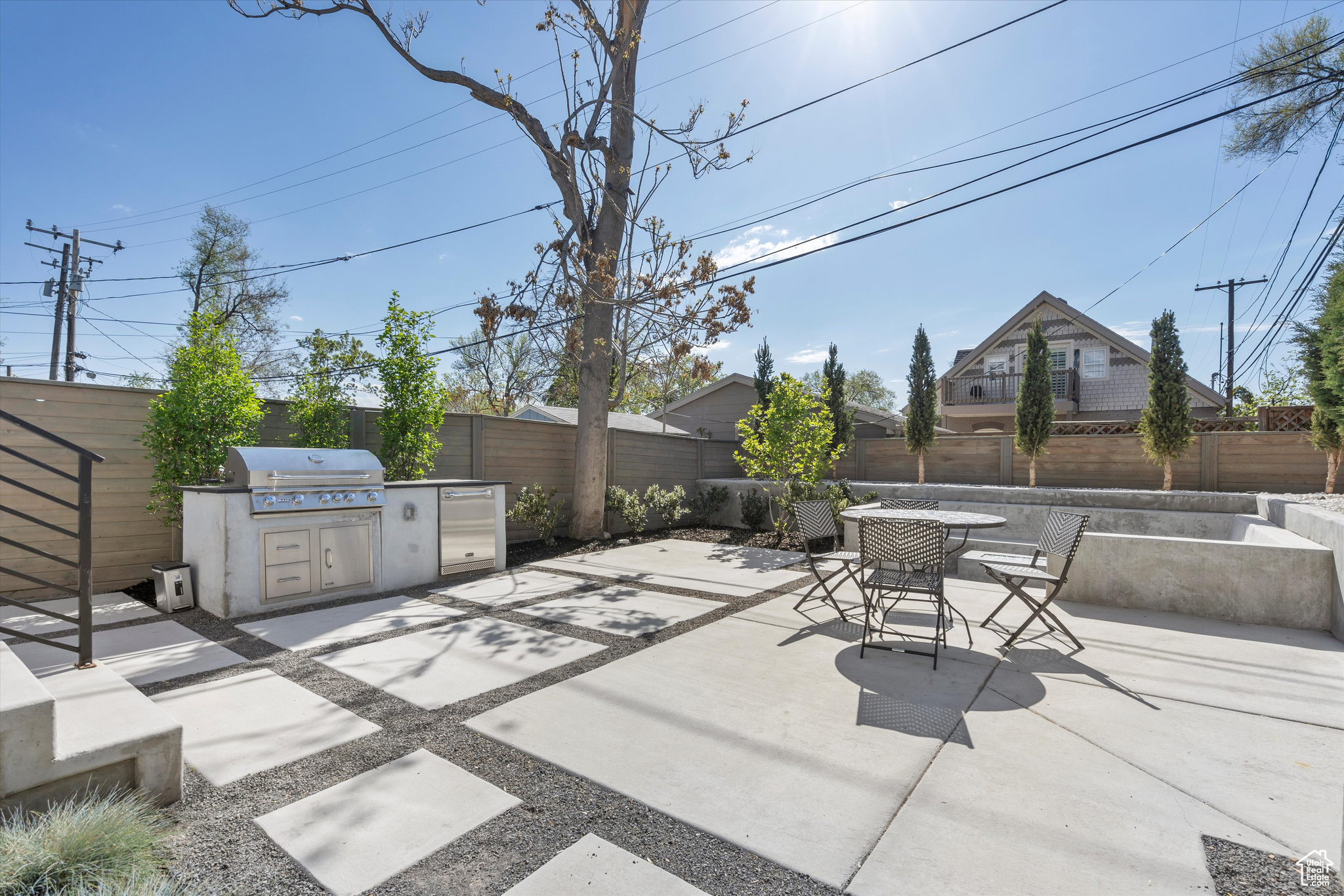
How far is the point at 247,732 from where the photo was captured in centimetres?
244

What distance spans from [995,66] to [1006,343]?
1215cm

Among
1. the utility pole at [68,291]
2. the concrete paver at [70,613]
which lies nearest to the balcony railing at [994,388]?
the concrete paver at [70,613]

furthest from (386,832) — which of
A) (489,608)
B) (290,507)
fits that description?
(290,507)

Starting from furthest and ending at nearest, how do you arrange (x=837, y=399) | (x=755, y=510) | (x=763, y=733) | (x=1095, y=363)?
(x=1095, y=363), (x=837, y=399), (x=755, y=510), (x=763, y=733)

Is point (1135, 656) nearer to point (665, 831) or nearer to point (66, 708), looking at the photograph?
point (665, 831)

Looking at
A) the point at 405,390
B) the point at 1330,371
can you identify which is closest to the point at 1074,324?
the point at 1330,371

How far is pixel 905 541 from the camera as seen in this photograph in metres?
3.60

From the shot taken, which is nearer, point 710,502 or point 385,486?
point 385,486

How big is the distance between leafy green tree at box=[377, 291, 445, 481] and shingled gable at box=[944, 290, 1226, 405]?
659 inches

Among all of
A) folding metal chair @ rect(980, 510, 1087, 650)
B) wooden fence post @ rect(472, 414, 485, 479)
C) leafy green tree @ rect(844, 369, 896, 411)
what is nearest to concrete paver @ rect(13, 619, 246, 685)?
wooden fence post @ rect(472, 414, 485, 479)

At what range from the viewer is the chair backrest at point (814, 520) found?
16.9 feet

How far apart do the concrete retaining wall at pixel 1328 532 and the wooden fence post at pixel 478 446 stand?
8.03m

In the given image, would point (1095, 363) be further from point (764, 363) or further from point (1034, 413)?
point (764, 363)

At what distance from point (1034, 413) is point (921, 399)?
7.40ft
